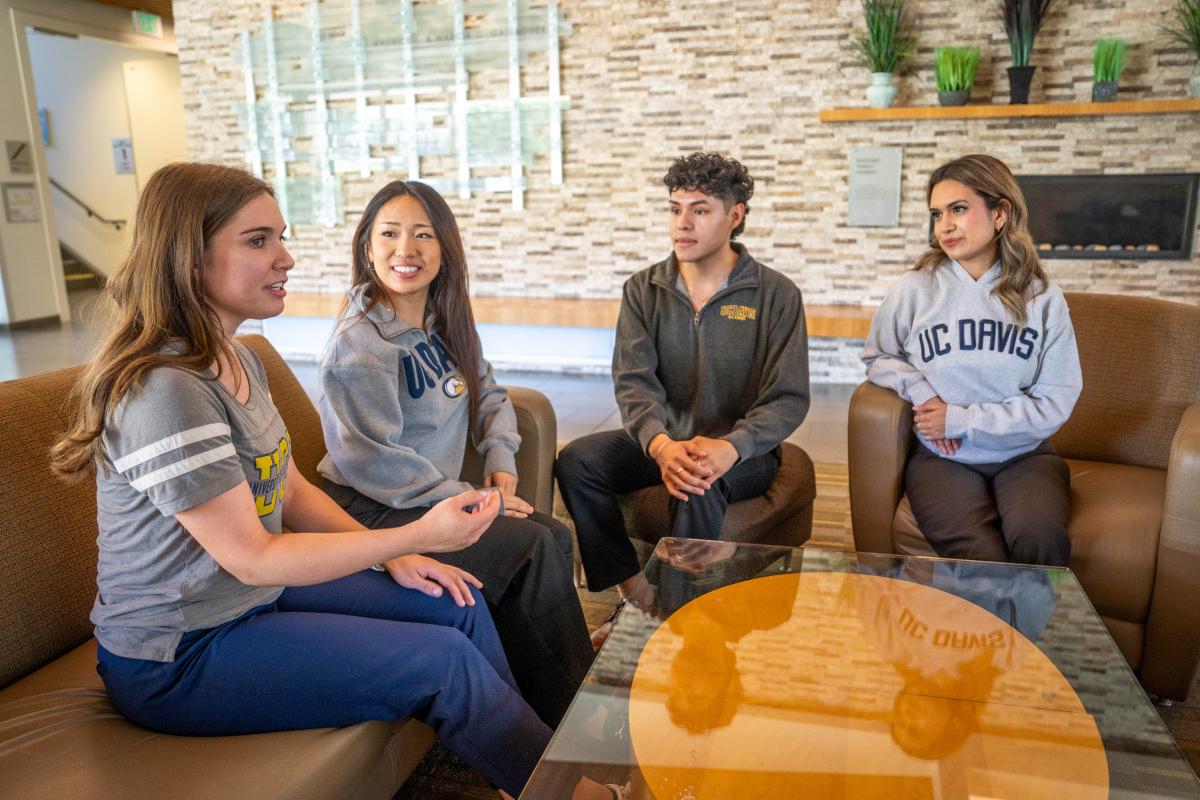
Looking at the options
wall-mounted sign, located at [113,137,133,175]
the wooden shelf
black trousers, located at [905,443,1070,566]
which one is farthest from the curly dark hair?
wall-mounted sign, located at [113,137,133,175]

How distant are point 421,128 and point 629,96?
142 centimetres

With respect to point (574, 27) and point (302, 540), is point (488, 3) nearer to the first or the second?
point (574, 27)

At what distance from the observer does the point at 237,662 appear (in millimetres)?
1241

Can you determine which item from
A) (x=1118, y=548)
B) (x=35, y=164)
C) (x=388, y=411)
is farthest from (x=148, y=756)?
(x=35, y=164)

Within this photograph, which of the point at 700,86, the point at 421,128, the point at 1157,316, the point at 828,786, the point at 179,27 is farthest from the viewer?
the point at 179,27

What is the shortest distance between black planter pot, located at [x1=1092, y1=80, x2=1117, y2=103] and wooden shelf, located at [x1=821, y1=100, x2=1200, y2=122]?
63mm

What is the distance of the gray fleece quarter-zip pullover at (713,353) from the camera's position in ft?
7.51

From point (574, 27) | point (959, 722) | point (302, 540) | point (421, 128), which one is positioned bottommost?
point (959, 722)

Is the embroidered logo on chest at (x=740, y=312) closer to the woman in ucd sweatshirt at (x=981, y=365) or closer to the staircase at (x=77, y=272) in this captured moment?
the woman in ucd sweatshirt at (x=981, y=365)

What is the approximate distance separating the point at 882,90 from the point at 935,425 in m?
3.15

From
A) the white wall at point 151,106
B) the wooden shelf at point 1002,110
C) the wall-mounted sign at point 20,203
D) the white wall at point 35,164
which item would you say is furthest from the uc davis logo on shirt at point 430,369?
the white wall at point 151,106

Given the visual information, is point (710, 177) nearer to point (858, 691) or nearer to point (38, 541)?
point (858, 691)

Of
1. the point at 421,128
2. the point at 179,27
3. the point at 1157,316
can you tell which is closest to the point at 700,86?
the point at 421,128

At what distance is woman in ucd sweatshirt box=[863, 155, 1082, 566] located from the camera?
6.90 feet
